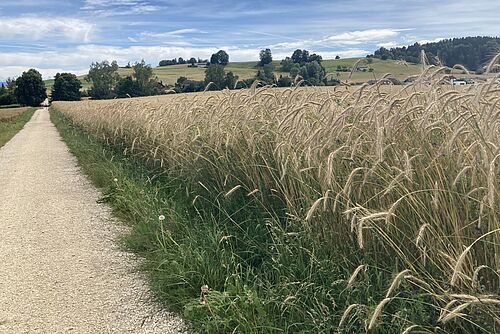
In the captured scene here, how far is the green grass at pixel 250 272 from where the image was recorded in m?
3.09

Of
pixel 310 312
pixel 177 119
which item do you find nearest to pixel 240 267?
pixel 310 312

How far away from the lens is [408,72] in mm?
4441

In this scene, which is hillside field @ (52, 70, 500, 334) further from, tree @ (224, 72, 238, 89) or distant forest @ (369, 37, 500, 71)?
tree @ (224, 72, 238, 89)

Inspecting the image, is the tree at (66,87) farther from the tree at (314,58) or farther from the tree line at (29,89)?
the tree at (314,58)

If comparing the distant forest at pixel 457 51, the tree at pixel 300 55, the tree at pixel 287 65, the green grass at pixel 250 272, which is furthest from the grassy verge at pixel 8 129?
the distant forest at pixel 457 51

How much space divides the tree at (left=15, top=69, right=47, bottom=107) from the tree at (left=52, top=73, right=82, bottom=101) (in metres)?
4.86

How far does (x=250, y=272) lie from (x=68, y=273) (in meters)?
2.20

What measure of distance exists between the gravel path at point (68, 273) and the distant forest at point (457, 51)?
3.36m

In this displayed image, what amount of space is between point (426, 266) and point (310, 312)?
870mm

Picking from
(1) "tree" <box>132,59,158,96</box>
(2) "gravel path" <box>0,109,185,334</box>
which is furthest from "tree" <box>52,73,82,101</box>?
(2) "gravel path" <box>0,109,185,334</box>

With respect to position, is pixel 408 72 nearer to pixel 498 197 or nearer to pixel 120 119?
pixel 498 197

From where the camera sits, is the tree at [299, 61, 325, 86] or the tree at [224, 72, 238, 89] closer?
the tree at [299, 61, 325, 86]

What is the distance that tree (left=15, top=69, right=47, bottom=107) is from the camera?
383ft

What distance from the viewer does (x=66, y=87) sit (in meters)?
113
